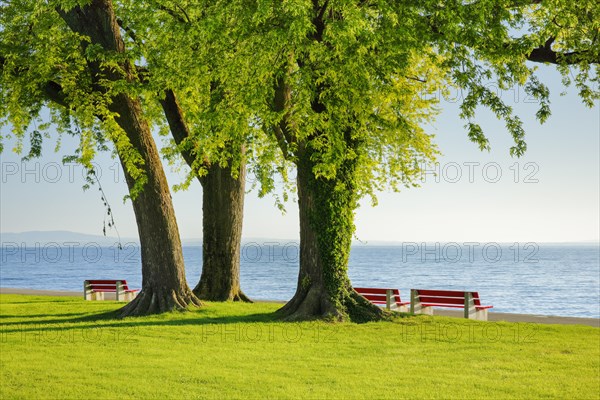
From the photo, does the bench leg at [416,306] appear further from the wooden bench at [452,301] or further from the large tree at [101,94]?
the large tree at [101,94]

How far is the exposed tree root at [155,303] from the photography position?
21500mm

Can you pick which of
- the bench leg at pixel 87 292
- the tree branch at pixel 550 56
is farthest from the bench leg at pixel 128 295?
the tree branch at pixel 550 56

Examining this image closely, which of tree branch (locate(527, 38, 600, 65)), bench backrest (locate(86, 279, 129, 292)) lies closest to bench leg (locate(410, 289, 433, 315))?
tree branch (locate(527, 38, 600, 65))

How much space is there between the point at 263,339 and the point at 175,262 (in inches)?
222

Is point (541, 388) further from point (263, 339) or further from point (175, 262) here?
point (175, 262)

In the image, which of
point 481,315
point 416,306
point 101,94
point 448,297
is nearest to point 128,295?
point 101,94

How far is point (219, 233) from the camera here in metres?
25.9

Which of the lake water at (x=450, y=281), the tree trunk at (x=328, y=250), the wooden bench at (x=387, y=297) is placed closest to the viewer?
the tree trunk at (x=328, y=250)

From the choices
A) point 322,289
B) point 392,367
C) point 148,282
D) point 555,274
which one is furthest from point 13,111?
point 555,274

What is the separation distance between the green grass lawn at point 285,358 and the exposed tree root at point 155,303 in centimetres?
54

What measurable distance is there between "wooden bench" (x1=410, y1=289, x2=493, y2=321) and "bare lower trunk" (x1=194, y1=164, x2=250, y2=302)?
22.1 ft

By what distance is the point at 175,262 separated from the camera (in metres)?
22.0

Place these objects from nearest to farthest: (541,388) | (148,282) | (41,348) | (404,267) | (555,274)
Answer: (541,388) < (41,348) < (148,282) < (555,274) < (404,267)

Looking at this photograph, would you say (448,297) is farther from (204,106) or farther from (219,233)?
(204,106)
